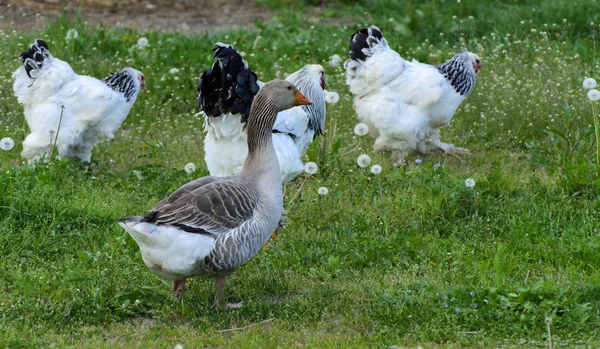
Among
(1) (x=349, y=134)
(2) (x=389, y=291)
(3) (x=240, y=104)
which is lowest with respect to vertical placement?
(1) (x=349, y=134)

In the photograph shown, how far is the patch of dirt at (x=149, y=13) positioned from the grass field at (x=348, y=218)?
868 mm

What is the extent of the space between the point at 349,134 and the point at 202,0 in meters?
4.83

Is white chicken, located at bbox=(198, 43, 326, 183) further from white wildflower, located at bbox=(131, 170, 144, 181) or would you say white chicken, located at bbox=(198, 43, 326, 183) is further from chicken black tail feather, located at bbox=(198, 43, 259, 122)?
white wildflower, located at bbox=(131, 170, 144, 181)

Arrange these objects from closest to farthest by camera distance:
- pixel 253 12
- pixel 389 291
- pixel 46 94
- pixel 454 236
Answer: pixel 389 291, pixel 454 236, pixel 46 94, pixel 253 12

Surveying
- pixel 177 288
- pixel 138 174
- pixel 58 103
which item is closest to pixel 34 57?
pixel 58 103

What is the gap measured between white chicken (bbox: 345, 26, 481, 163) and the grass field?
0.31m

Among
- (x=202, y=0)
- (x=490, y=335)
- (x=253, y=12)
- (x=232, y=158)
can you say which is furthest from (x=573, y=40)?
(x=490, y=335)

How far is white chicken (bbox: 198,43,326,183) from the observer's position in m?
6.42

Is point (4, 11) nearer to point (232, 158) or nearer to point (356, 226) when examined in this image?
point (232, 158)

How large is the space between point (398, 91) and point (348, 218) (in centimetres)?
194

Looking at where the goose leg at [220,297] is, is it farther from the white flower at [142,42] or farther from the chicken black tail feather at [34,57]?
the white flower at [142,42]

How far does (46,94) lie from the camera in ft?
25.5

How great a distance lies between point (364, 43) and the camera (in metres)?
8.55

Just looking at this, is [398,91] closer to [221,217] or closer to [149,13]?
[221,217]
